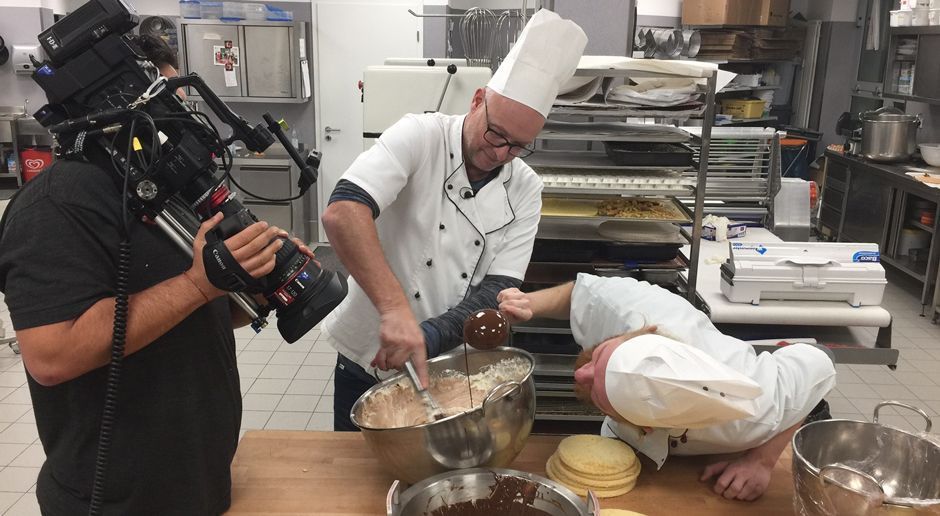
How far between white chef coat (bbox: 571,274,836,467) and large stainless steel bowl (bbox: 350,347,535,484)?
0.99 ft

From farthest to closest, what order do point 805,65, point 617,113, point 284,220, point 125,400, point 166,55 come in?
point 805,65 < point 284,220 < point 617,113 < point 166,55 < point 125,400

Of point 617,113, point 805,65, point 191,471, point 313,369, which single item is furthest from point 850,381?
point 805,65

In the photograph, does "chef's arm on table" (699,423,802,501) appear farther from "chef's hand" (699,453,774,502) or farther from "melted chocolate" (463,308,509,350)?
"melted chocolate" (463,308,509,350)

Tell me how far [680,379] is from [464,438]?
15.0 inches

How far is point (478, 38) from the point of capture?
334 cm

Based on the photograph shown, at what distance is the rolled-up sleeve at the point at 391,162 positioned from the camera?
1.60m

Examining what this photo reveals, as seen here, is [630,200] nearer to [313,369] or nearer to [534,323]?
[534,323]

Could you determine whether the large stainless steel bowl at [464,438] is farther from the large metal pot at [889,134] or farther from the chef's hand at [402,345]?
the large metal pot at [889,134]

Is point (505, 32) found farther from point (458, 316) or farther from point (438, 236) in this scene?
point (458, 316)

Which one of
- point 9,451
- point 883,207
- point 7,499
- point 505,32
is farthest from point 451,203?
point 883,207

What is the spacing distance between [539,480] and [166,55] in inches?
61.7

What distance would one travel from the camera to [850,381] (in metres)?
3.93

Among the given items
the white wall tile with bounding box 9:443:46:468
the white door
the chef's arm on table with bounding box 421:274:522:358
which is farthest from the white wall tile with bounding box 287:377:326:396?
the white door

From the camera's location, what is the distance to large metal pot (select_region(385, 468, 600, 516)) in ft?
3.73
